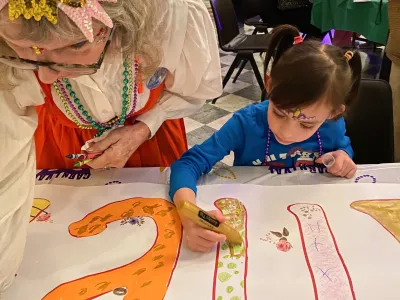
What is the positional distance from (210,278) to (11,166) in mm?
376

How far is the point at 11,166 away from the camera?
762 mm

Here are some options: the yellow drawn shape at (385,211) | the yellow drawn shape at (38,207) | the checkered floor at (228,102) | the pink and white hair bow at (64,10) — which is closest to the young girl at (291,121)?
the yellow drawn shape at (385,211)

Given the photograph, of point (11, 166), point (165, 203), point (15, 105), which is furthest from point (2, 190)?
point (165, 203)

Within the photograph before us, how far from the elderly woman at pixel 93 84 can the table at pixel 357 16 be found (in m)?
2.04

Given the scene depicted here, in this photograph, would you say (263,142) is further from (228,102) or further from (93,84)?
(228,102)

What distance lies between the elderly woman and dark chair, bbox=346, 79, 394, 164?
0.42 meters

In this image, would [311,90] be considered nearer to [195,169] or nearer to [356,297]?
[195,169]

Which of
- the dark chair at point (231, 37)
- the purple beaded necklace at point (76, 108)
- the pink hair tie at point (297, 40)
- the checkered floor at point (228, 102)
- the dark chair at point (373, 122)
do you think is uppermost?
the pink hair tie at point (297, 40)

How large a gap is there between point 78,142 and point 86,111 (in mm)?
141

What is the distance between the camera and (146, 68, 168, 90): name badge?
3.03 feet

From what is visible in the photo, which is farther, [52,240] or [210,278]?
[52,240]

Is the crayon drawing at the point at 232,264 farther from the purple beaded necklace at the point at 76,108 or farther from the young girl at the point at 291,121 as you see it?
the purple beaded necklace at the point at 76,108

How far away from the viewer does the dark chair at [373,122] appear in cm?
117

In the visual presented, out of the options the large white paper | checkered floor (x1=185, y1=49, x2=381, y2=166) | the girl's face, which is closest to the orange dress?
the large white paper
